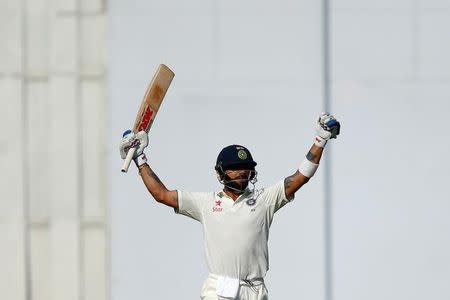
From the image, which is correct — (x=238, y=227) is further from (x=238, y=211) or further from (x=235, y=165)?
(x=235, y=165)

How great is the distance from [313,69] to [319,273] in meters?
1.33

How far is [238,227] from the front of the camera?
27.0 feet

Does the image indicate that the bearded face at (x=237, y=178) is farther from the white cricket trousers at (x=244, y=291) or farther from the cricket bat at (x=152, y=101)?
the cricket bat at (x=152, y=101)

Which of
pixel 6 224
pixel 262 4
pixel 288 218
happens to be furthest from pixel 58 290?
pixel 262 4

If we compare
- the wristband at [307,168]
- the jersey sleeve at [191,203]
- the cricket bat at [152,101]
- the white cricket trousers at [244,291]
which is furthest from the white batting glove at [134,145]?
the wristband at [307,168]

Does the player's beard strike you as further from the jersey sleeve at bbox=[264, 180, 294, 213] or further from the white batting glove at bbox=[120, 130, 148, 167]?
the white batting glove at bbox=[120, 130, 148, 167]

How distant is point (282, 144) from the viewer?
1084 cm

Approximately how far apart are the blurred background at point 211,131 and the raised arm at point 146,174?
2.38 metres

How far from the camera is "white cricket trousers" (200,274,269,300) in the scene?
26.8 feet

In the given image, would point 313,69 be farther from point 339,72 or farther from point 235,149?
point 235,149

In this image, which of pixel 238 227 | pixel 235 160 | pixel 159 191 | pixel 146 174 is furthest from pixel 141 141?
pixel 238 227

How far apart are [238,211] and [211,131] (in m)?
2.65

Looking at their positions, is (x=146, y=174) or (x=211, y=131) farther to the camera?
(x=211, y=131)

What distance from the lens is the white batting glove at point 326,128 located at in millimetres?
8136
